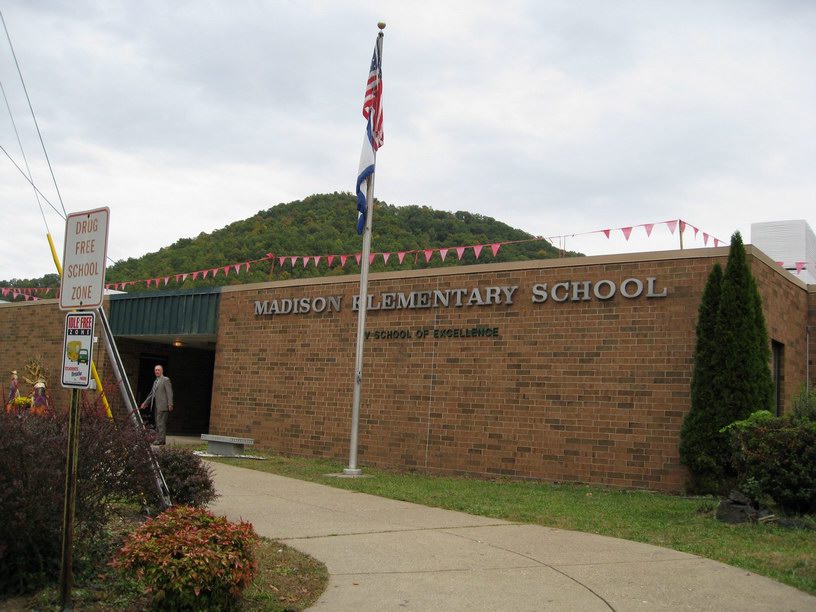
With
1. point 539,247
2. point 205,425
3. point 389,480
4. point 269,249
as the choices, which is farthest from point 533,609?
point 269,249

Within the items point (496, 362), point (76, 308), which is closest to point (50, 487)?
point (76, 308)

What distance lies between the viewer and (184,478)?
332 inches

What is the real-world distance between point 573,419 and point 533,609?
8814 millimetres

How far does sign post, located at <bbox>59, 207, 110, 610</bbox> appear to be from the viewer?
563cm

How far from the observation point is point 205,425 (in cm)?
2725

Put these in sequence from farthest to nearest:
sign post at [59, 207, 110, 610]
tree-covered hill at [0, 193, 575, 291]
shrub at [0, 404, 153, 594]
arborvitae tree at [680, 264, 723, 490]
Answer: tree-covered hill at [0, 193, 575, 291] < arborvitae tree at [680, 264, 723, 490] < shrub at [0, 404, 153, 594] < sign post at [59, 207, 110, 610]

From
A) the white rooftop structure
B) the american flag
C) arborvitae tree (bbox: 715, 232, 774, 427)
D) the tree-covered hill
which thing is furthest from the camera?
the tree-covered hill

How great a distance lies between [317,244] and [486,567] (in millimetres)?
25269

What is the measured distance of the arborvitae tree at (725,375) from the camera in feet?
41.7

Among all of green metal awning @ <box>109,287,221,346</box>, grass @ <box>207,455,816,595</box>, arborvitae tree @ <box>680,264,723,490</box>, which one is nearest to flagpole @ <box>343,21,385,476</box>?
grass @ <box>207,455,816,595</box>

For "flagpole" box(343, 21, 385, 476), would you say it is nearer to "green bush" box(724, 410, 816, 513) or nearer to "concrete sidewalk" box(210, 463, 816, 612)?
"concrete sidewalk" box(210, 463, 816, 612)

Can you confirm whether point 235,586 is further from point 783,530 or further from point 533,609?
point 783,530

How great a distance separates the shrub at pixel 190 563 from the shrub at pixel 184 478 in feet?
7.99

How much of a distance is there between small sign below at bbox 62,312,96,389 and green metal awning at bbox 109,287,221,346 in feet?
49.5
